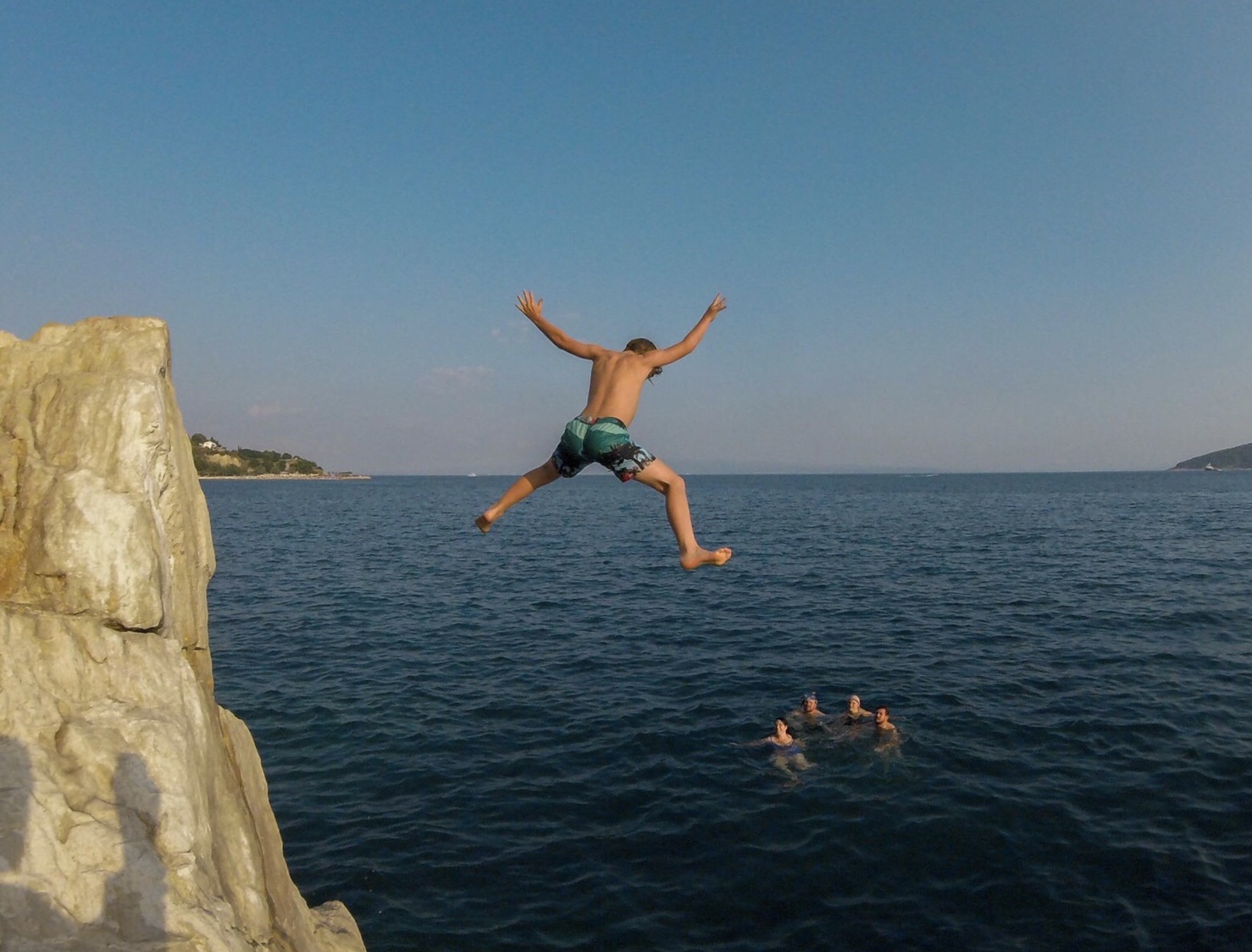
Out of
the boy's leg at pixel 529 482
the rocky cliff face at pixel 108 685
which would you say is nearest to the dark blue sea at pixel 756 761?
the rocky cliff face at pixel 108 685

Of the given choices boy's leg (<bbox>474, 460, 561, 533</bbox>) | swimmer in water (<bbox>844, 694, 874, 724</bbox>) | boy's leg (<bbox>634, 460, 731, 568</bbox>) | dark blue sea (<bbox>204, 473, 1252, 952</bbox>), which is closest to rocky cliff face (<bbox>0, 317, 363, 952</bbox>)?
boy's leg (<bbox>474, 460, 561, 533</bbox>)

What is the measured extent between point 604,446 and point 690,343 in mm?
1440

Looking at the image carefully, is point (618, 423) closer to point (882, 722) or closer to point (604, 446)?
point (604, 446)

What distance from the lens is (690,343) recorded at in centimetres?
805

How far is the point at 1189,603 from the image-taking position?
109ft

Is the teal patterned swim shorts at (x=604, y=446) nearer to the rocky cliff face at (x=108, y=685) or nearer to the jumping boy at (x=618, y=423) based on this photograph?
the jumping boy at (x=618, y=423)

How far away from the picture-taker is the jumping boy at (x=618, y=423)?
316 inches

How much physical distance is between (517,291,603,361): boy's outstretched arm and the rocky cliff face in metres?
3.81

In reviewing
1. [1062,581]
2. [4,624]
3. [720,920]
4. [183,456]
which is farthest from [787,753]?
[1062,581]

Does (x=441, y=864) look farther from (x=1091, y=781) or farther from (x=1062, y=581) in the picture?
(x=1062, y=581)

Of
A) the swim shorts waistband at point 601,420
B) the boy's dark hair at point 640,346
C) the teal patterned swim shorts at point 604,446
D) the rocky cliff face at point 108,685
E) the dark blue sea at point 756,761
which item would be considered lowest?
the dark blue sea at point 756,761

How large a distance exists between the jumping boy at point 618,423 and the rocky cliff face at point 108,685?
10.8 ft

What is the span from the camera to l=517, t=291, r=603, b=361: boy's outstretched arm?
845 centimetres

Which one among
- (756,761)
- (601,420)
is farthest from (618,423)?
(756,761)
